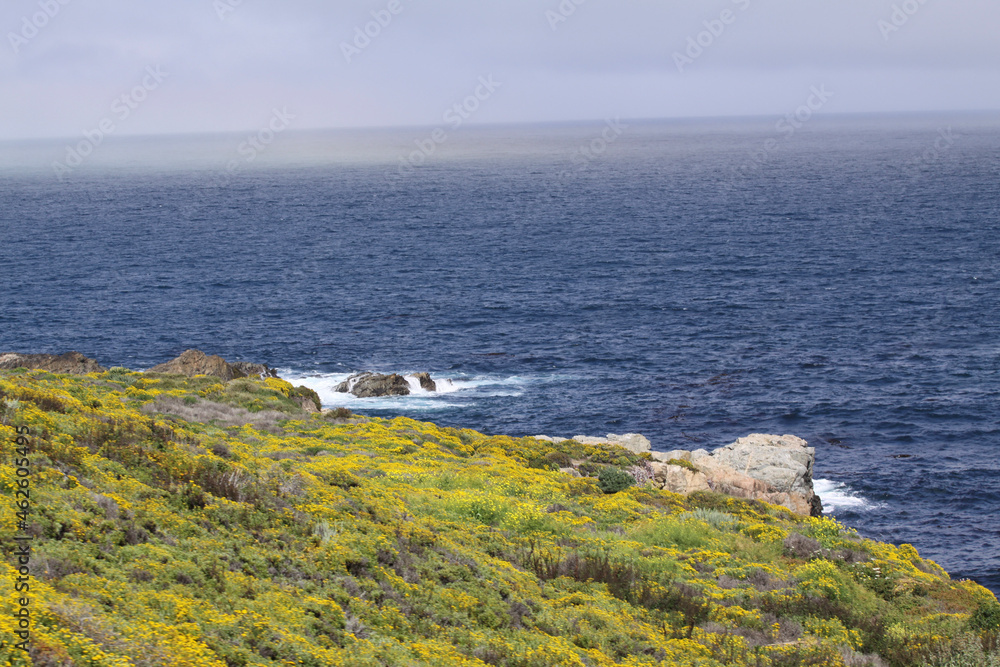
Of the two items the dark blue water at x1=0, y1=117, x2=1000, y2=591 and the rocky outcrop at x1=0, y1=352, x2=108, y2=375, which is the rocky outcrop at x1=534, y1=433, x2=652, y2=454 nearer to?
the dark blue water at x1=0, y1=117, x2=1000, y2=591

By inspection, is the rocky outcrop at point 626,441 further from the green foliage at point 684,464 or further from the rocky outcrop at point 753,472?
the green foliage at point 684,464

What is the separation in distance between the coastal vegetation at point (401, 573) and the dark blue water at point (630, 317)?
74.4 ft

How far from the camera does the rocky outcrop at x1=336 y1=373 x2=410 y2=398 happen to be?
59844 mm

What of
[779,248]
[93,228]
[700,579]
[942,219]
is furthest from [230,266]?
[942,219]

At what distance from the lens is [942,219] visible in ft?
418

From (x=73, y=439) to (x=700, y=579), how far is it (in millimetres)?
14763

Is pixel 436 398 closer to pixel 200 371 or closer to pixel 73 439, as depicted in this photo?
pixel 200 371

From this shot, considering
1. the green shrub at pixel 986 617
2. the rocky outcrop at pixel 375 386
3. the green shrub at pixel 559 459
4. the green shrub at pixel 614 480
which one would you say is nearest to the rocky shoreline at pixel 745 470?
the green shrub at pixel 559 459

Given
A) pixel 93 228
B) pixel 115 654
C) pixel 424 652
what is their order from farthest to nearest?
pixel 93 228, pixel 424 652, pixel 115 654

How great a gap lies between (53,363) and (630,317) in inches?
2009

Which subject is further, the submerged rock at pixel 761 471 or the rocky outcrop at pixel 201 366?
the rocky outcrop at pixel 201 366

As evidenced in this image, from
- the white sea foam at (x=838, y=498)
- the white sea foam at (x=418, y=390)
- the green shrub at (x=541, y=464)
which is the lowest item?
the white sea foam at (x=838, y=498)

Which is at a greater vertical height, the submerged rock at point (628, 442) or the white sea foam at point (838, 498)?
the submerged rock at point (628, 442)

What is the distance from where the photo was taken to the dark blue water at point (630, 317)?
53.0 m
